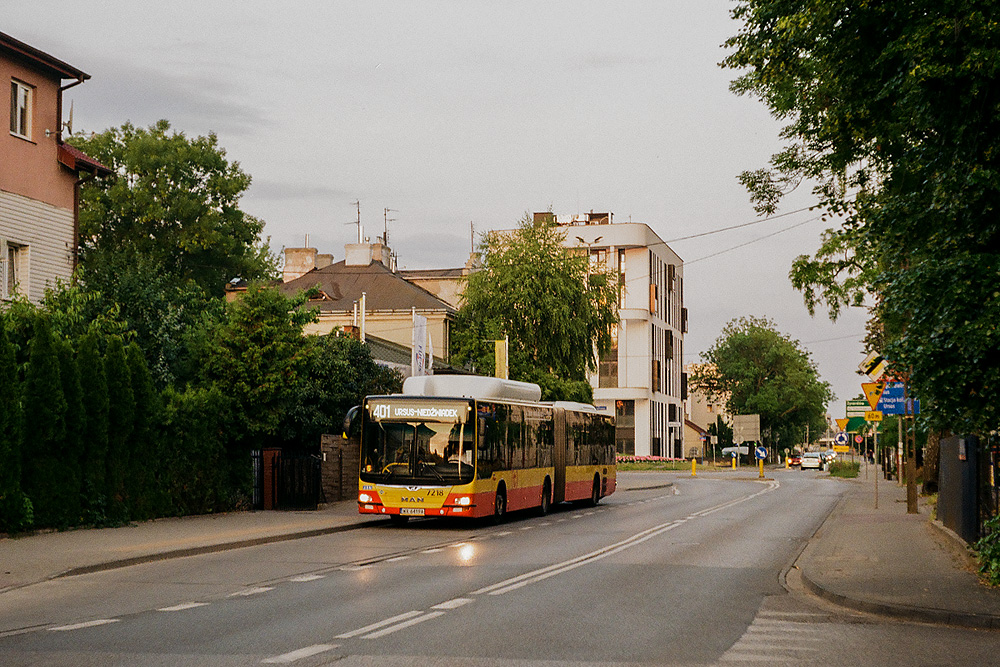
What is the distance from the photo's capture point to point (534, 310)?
50188mm

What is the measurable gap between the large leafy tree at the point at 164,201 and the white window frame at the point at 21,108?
26.7 meters

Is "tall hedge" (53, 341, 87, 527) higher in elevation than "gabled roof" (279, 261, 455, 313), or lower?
lower

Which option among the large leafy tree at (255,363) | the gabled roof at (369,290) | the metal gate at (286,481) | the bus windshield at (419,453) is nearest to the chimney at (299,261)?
the gabled roof at (369,290)

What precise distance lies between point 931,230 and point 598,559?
7137 millimetres

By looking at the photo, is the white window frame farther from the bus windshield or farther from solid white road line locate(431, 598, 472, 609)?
solid white road line locate(431, 598, 472, 609)

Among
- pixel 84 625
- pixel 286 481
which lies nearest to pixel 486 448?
pixel 286 481

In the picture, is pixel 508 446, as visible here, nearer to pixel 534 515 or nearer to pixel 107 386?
pixel 534 515

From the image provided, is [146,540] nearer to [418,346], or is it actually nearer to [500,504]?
[500,504]

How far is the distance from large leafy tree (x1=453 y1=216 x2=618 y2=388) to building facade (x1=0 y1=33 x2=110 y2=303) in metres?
22.8

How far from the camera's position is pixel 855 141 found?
18875 mm

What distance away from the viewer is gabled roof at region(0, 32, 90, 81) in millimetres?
27453

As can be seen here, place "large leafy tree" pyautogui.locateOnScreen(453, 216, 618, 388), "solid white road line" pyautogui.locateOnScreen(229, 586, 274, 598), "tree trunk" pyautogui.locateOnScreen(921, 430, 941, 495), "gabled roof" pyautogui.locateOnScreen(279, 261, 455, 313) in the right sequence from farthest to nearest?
"gabled roof" pyautogui.locateOnScreen(279, 261, 455, 313) < "large leafy tree" pyautogui.locateOnScreen(453, 216, 618, 388) < "tree trunk" pyautogui.locateOnScreen(921, 430, 941, 495) < "solid white road line" pyautogui.locateOnScreen(229, 586, 274, 598)

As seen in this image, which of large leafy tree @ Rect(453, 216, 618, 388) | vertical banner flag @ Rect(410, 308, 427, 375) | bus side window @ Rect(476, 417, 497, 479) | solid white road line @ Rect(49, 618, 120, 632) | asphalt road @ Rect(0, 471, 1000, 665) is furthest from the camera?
large leafy tree @ Rect(453, 216, 618, 388)

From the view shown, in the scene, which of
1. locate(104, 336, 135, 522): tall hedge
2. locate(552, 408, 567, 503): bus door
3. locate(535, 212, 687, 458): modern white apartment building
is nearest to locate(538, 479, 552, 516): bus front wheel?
locate(552, 408, 567, 503): bus door
